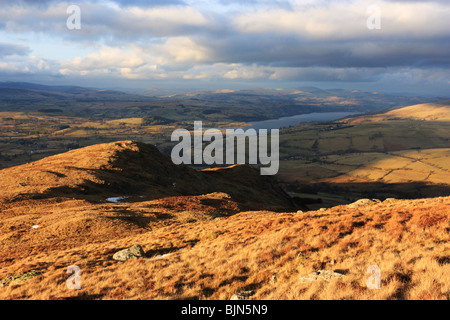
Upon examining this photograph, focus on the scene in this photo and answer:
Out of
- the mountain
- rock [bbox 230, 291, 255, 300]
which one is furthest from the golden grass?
the mountain

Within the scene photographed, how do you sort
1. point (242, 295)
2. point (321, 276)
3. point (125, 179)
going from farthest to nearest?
point (125, 179) < point (321, 276) < point (242, 295)

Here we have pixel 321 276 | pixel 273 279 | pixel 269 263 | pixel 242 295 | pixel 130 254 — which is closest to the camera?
pixel 242 295

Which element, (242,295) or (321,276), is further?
(321,276)

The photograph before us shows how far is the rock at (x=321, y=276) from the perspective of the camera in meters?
13.0

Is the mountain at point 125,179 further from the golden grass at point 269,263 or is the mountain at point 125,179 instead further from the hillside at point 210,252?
the golden grass at point 269,263

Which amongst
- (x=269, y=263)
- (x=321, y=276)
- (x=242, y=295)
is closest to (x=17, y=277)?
(x=242, y=295)

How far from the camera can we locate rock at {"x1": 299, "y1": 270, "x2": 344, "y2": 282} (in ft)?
42.6

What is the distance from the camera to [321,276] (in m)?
13.1

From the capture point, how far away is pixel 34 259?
23438mm

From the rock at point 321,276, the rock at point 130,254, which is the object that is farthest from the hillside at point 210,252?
the rock at point 130,254

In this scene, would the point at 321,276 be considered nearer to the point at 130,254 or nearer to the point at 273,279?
the point at 273,279
